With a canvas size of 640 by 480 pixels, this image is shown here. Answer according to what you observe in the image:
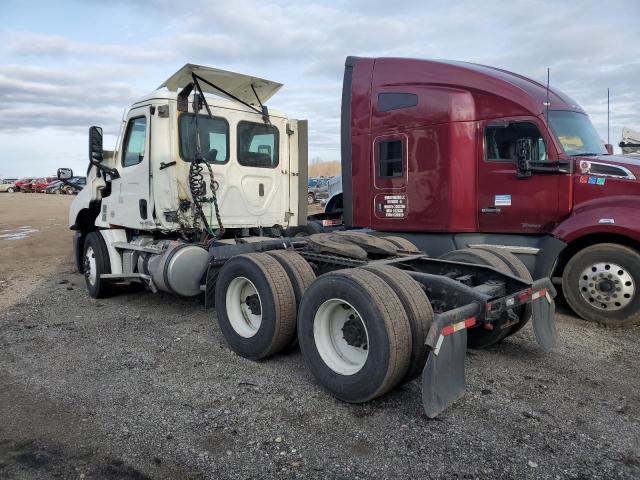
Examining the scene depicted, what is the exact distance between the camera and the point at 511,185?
664 cm

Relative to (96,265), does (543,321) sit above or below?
below

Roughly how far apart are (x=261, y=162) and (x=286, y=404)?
4.31 m

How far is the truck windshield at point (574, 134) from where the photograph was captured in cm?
652

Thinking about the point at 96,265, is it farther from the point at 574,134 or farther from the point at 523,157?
the point at 574,134

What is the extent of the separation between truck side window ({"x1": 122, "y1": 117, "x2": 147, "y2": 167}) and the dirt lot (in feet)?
8.08

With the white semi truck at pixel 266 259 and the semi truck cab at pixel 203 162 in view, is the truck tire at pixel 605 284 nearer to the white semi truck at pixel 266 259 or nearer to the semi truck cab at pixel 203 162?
the white semi truck at pixel 266 259

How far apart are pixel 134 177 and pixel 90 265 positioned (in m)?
1.64

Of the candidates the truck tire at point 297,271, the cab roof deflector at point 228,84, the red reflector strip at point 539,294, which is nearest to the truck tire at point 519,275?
the red reflector strip at point 539,294

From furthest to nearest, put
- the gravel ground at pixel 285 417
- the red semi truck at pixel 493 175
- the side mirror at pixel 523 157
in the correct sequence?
the side mirror at pixel 523 157 < the red semi truck at pixel 493 175 < the gravel ground at pixel 285 417

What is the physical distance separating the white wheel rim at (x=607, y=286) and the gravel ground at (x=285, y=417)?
43cm

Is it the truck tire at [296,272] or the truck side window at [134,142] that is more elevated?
the truck side window at [134,142]

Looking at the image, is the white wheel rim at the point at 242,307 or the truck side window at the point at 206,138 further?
the truck side window at the point at 206,138

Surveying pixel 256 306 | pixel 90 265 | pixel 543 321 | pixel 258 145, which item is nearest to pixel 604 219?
pixel 543 321

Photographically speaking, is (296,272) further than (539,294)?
Yes
